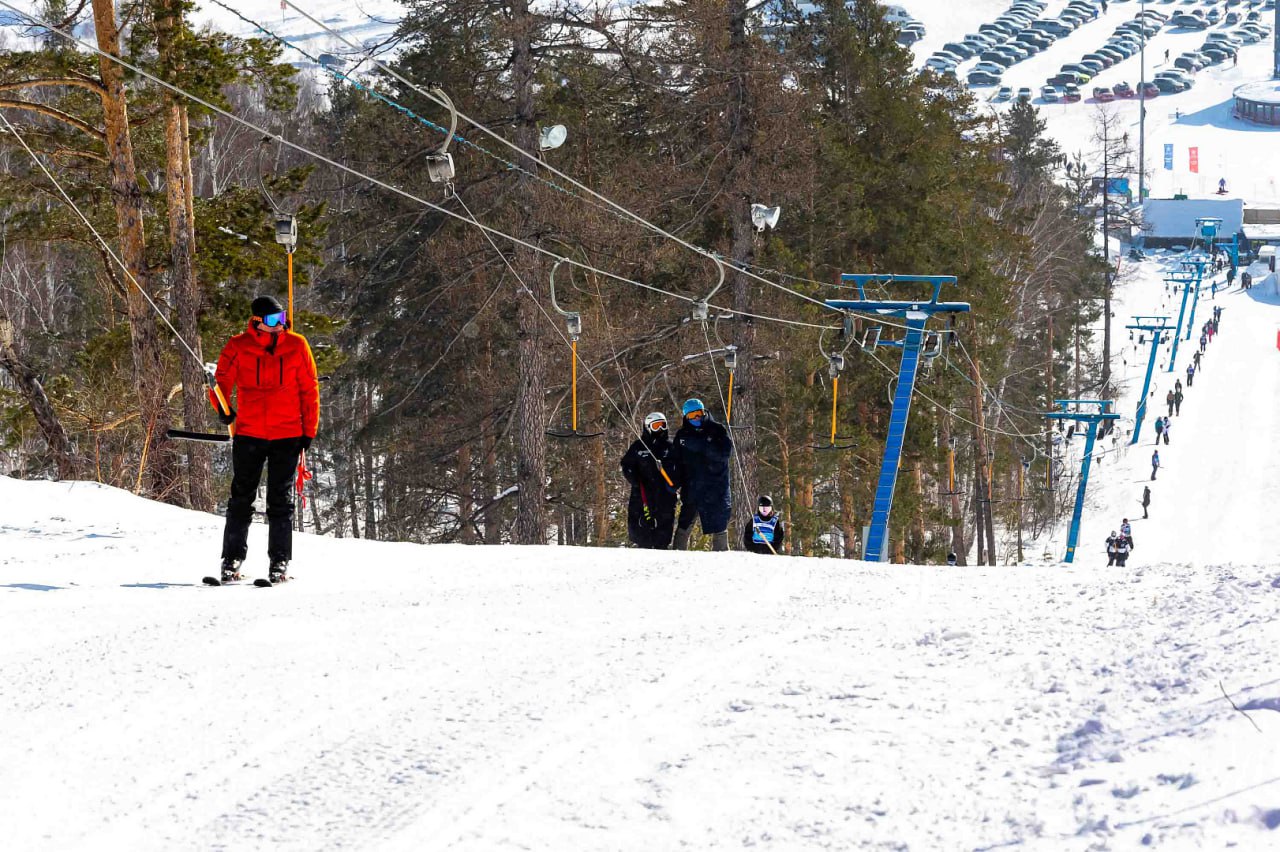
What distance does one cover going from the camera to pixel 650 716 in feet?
15.8

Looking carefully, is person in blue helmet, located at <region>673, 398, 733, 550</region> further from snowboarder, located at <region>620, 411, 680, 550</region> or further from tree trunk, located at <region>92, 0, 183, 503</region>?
tree trunk, located at <region>92, 0, 183, 503</region>

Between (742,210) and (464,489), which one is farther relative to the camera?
(464,489)

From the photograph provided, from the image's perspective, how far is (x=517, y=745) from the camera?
4.52m

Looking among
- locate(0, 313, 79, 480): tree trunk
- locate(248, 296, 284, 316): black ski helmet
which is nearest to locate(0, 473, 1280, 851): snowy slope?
locate(248, 296, 284, 316): black ski helmet

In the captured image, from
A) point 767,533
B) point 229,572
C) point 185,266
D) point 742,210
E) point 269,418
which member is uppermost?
point 742,210

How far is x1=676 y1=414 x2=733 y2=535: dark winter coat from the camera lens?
479 inches

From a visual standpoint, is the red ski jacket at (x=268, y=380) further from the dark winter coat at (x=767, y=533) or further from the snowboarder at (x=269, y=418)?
the dark winter coat at (x=767, y=533)

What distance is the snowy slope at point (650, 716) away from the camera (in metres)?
3.81

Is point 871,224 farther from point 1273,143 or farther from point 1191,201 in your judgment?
point 1273,143

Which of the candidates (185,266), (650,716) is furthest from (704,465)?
(185,266)

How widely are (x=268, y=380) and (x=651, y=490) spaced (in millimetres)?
5119

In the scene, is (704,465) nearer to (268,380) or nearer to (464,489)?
(268,380)

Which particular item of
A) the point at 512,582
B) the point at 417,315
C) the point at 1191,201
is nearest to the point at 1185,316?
the point at 1191,201

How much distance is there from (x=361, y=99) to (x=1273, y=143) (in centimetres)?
13004
